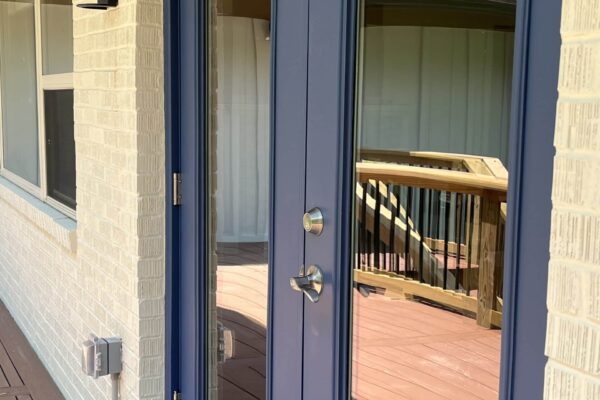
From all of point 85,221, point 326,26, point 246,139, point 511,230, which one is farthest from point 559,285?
point 85,221

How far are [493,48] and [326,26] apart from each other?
626mm

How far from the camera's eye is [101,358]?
3121mm

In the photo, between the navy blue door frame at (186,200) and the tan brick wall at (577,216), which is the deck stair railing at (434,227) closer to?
the tan brick wall at (577,216)

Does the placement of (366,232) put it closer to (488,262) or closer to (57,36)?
(488,262)

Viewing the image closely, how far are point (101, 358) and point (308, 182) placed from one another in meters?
1.45

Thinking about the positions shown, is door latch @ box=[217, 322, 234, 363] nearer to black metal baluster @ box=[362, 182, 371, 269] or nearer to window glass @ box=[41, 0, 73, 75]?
black metal baluster @ box=[362, 182, 371, 269]

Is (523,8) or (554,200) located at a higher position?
(523,8)

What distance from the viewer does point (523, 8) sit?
140 centimetres

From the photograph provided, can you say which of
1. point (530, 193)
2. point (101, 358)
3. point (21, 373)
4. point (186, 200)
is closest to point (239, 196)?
point (186, 200)

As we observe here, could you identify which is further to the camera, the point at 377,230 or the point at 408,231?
the point at 377,230

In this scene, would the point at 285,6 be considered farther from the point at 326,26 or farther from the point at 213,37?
the point at 213,37

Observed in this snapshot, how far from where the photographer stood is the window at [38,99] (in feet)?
14.3

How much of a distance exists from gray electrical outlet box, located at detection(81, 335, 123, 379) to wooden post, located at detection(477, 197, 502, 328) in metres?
1.93

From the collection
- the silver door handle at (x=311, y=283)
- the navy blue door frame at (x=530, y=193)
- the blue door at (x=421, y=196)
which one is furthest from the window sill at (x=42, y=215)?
the navy blue door frame at (x=530, y=193)
